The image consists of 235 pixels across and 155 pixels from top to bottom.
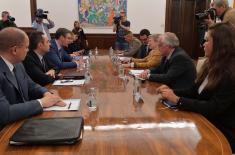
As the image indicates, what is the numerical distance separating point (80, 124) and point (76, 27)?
5904 millimetres

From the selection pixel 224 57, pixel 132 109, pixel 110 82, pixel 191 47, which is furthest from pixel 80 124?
pixel 191 47

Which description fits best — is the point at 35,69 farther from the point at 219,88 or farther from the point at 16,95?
the point at 219,88

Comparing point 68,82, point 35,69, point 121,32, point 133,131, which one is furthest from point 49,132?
point 121,32

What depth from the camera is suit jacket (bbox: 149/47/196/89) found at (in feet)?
9.03

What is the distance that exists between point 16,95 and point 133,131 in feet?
2.85

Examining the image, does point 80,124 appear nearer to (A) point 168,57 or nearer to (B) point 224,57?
(B) point 224,57

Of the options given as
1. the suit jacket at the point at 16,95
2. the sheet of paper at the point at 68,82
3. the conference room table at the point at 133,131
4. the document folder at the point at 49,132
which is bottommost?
the conference room table at the point at 133,131

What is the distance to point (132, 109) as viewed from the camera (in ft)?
6.03

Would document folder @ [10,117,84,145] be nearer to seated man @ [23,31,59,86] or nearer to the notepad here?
the notepad

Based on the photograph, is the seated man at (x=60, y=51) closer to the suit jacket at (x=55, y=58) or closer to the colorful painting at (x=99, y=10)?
the suit jacket at (x=55, y=58)

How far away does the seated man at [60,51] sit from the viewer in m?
3.63

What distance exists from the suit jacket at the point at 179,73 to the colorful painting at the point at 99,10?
17.2 feet

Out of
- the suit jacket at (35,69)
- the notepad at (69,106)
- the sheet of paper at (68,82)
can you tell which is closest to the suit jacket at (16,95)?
the notepad at (69,106)

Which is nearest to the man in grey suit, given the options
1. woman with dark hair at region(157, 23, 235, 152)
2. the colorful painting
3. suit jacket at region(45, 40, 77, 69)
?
woman with dark hair at region(157, 23, 235, 152)
